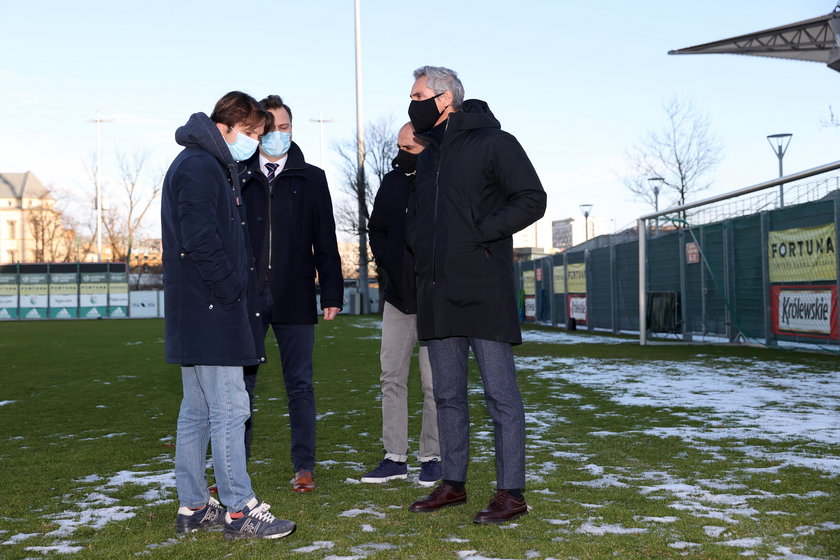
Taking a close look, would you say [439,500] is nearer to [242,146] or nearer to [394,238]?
[394,238]

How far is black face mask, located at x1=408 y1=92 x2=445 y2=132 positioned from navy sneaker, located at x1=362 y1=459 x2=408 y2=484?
1.80 meters

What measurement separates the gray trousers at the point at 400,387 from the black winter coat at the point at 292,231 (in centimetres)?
43

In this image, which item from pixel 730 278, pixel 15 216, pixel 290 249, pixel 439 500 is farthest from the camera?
pixel 15 216

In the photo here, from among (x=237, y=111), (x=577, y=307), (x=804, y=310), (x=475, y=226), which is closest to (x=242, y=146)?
(x=237, y=111)

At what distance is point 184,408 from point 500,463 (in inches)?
53.8

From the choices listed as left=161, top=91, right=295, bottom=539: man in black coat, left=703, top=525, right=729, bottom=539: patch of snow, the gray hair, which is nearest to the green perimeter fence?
the gray hair

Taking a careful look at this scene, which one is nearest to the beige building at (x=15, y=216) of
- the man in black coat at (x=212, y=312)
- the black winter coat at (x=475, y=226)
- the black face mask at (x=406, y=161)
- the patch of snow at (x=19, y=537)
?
the black face mask at (x=406, y=161)

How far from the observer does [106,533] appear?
381 cm

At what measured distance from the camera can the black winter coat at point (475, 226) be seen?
12.9 ft

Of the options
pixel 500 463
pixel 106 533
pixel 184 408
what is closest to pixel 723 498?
pixel 500 463

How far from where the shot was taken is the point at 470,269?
395 centimetres

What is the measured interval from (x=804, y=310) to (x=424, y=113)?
11.2 meters

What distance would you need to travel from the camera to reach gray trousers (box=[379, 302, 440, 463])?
4.92m

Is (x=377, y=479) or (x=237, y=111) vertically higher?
(x=237, y=111)
